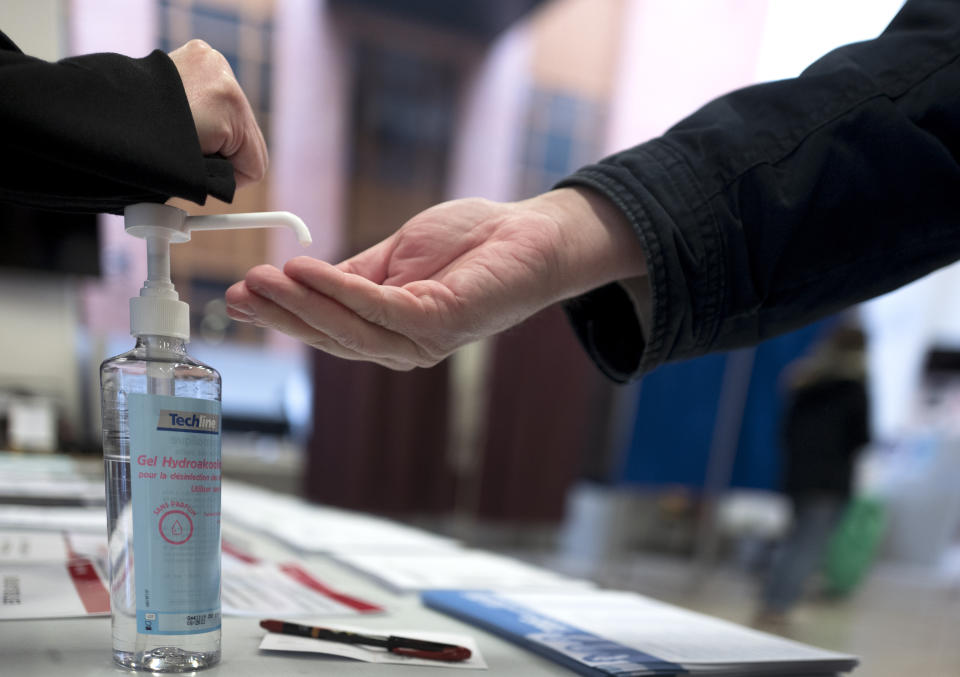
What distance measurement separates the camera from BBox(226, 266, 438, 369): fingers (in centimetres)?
46

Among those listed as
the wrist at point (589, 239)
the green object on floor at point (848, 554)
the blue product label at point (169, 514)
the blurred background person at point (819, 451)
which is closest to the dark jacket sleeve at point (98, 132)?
the blue product label at point (169, 514)

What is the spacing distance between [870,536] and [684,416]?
153 centimetres

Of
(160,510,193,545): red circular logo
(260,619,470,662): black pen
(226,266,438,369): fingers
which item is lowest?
(260,619,470,662): black pen

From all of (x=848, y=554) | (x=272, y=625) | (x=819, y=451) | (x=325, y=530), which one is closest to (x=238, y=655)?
(x=272, y=625)

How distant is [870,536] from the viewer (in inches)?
157

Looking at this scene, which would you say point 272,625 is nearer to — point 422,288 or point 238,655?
point 238,655

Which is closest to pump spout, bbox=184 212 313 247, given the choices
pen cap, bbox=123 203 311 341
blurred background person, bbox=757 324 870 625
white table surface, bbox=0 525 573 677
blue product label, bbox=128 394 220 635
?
pen cap, bbox=123 203 311 341

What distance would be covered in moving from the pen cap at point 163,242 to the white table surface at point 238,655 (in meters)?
0.19

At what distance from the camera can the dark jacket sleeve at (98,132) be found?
408 mm

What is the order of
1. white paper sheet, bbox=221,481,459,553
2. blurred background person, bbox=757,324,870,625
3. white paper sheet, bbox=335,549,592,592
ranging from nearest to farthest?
white paper sheet, bbox=335,549,592,592, white paper sheet, bbox=221,481,459,553, blurred background person, bbox=757,324,870,625

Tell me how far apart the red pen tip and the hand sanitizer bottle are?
0.07m

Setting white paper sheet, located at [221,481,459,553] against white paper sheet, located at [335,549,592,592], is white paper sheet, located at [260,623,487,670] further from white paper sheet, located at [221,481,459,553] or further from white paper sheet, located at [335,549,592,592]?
white paper sheet, located at [221,481,459,553]

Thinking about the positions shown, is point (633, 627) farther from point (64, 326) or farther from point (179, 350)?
point (64, 326)

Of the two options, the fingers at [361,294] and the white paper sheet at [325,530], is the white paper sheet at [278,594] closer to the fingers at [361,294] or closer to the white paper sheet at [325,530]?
the white paper sheet at [325,530]
